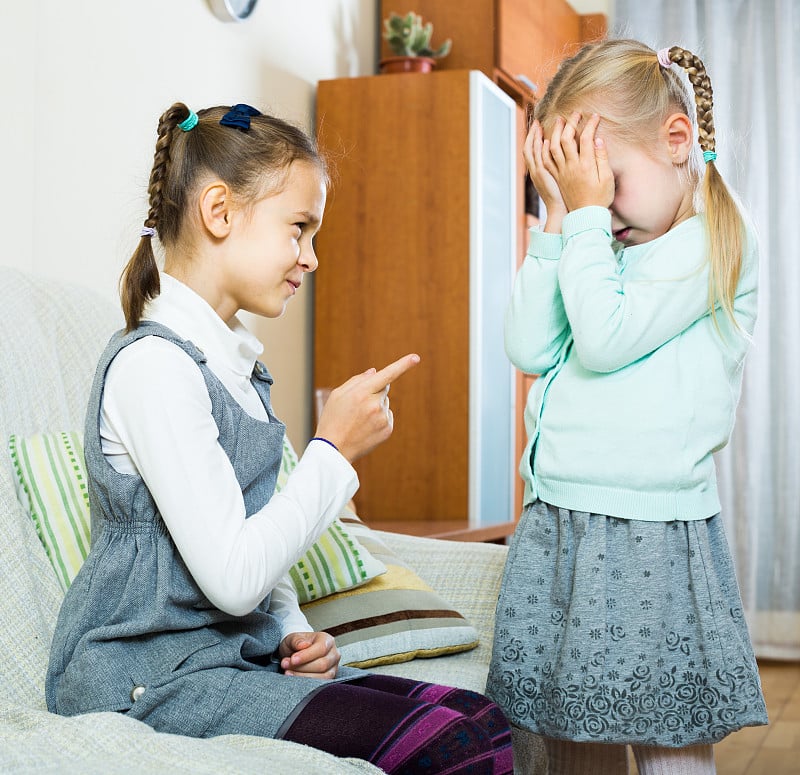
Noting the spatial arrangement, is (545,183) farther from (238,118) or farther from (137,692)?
(137,692)

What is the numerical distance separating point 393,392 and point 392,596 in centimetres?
174

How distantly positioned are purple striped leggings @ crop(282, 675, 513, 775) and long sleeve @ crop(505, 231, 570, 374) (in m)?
0.43

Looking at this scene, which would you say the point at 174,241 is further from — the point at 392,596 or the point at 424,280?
the point at 424,280

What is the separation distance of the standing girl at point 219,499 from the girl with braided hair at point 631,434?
13cm

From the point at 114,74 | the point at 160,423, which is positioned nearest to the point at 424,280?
the point at 114,74

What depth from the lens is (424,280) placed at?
3.16 m

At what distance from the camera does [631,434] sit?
1.16 metres

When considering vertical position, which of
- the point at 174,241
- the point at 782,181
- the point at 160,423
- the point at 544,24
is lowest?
the point at 160,423

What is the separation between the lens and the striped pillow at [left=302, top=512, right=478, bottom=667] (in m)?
1.39

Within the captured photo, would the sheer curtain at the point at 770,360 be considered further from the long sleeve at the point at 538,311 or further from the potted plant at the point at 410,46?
the long sleeve at the point at 538,311

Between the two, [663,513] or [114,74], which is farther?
[114,74]

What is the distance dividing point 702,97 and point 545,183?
0.20 meters

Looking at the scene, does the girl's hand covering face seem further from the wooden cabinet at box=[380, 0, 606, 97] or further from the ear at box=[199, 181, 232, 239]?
the wooden cabinet at box=[380, 0, 606, 97]

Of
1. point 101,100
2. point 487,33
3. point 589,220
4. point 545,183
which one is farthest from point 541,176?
point 487,33
